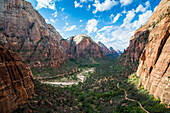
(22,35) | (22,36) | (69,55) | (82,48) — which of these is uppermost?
(22,35)

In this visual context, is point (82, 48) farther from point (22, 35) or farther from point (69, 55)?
point (22, 35)

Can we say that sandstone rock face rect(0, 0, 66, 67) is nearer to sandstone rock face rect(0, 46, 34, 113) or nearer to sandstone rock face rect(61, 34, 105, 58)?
sandstone rock face rect(0, 46, 34, 113)

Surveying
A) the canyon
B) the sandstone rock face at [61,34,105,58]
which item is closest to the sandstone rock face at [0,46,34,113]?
the canyon

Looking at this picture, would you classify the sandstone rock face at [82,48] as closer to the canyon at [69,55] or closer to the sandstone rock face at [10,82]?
the canyon at [69,55]

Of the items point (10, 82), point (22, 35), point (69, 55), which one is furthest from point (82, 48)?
point (10, 82)

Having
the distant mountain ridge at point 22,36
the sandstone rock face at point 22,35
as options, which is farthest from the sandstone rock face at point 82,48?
the sandstone rock face at point 22,35

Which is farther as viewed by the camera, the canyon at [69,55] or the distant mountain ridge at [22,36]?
the distant mountain ridge at [22,36]

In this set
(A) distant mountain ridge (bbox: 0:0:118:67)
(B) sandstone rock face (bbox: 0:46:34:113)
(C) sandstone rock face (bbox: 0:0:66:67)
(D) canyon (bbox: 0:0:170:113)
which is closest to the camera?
(B) sandstone rock face (bbox: 0:46:34:113)

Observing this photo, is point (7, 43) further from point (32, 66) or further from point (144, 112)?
point (144, 112)

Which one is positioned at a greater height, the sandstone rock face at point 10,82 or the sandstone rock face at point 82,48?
the sandstone rock face at point 82,48
